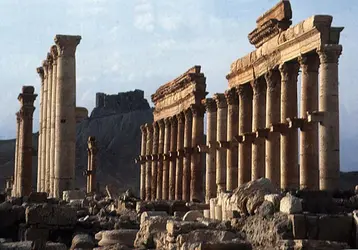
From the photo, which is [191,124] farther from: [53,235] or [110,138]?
[110,138]

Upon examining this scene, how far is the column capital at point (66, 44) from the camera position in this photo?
3356 centimetres

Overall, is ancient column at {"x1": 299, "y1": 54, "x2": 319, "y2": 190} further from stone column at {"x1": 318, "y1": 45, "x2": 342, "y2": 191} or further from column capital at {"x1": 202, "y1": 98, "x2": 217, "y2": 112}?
column capital at {"x1": 202, "y1": 98, "x2": 217, "y2": 112}

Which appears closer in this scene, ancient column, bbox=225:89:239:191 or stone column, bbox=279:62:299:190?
stone column, bbox=279:62:299:190

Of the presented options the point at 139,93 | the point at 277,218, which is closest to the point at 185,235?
the point at 277,218

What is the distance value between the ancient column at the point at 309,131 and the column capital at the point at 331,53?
5.80 feet

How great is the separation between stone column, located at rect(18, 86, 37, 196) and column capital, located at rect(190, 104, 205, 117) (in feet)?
32.6

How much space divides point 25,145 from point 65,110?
1352cm

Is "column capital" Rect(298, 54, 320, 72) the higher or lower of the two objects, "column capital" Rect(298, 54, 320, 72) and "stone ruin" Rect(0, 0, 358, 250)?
the higher

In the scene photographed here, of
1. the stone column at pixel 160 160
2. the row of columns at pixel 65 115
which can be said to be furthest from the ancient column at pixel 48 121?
the stone column at pixel 160 160

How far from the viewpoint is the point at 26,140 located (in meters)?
46.5

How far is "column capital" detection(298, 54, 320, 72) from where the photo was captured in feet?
93.7

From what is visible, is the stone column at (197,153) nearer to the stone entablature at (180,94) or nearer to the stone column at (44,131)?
the stone entablature at (180,94)

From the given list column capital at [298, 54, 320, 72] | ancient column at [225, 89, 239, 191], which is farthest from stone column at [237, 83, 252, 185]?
column capital at [298, 54, 320, 72]

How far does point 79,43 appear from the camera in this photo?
33.9 meters
